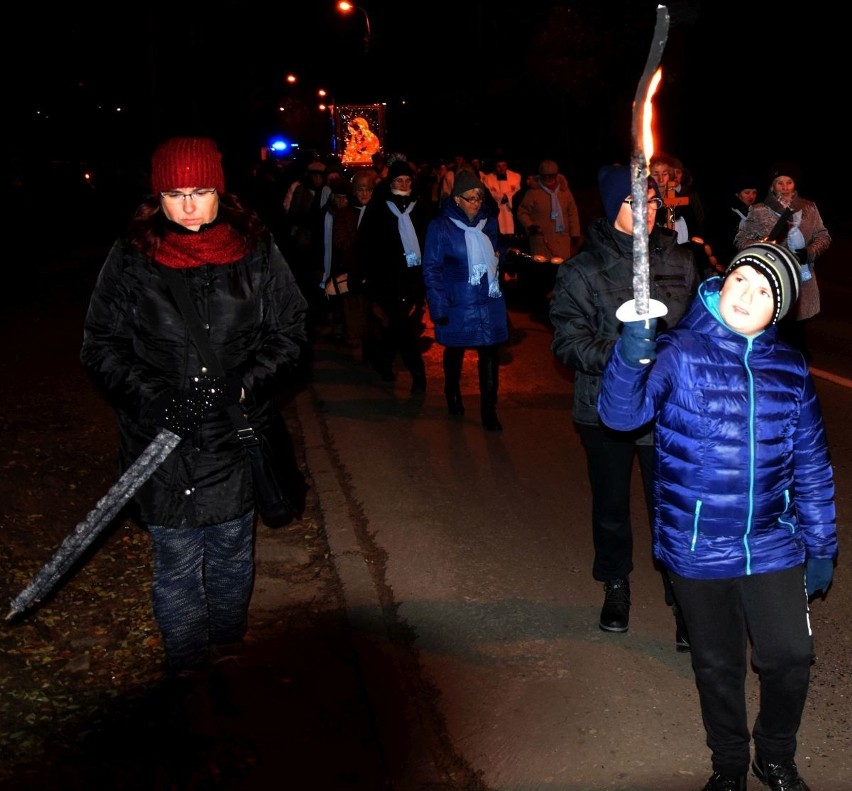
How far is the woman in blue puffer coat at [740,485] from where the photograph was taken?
326 cm

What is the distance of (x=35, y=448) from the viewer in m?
7.79

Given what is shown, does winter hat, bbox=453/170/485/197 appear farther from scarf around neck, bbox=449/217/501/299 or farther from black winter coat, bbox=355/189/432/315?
black winter coat, bbox=355/189/432/315

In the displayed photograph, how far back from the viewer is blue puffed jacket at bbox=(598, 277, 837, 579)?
328 centimetres

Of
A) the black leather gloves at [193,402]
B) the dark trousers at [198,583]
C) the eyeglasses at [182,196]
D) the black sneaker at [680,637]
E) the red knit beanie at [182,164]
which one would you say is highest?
the red knit beanie at [182,164]

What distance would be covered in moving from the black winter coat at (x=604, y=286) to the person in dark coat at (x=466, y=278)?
142 inches

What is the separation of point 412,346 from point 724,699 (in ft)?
21.6

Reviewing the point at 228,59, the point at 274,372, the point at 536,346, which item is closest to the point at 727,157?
the point at 228,59

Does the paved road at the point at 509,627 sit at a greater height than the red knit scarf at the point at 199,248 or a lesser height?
lesser

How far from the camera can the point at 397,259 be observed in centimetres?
988

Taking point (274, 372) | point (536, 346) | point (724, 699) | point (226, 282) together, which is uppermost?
point (226, 282)

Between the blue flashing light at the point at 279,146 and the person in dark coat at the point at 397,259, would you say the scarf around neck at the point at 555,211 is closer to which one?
the person in dark coat at the point at 397,259

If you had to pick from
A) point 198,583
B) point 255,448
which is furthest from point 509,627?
point 255,448

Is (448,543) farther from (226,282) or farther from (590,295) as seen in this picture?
(226,282)

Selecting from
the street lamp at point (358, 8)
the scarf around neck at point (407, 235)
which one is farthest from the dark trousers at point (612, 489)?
the street lamp at point (358, 8)
